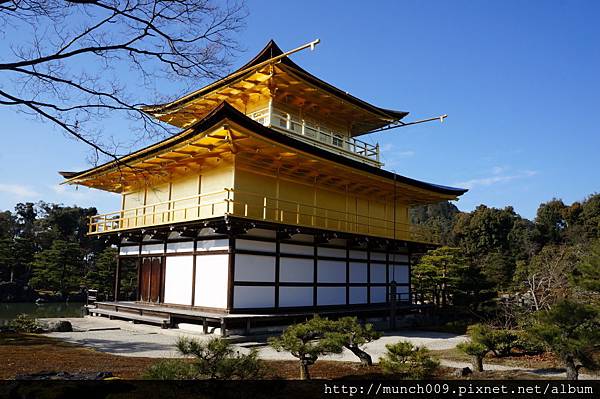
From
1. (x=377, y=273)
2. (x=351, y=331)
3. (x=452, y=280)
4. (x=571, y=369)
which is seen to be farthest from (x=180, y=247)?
(x=571, y=369)

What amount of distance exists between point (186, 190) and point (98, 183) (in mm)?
6565

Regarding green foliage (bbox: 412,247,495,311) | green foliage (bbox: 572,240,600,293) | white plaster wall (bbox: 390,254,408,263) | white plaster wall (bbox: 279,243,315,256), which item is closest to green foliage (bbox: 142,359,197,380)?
green foliage (bbox: 572,240,600,293)

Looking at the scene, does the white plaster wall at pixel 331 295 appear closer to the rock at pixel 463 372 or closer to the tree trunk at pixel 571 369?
the rock at pixel 463 372

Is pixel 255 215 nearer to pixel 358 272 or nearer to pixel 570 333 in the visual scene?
pixel 358 272

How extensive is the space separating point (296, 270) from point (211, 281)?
3.23 metres

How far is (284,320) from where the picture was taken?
50.3 ft

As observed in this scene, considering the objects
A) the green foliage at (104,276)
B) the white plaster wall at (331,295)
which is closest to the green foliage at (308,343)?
the white plaster wall at (331,295)

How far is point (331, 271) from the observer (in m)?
18.3

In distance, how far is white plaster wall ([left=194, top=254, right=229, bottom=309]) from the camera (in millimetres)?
15031

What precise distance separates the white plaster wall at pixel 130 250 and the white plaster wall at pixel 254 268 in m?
7.31

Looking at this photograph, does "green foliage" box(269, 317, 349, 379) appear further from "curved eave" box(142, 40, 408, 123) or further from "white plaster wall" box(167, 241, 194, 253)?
"curved eave" box(142, 40, 408, 123)

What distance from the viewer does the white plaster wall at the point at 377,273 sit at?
20.6 m

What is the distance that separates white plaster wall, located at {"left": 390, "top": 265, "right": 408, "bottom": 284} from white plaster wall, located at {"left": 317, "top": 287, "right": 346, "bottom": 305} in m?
3.93

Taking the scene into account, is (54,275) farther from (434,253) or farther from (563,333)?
(563,333)
